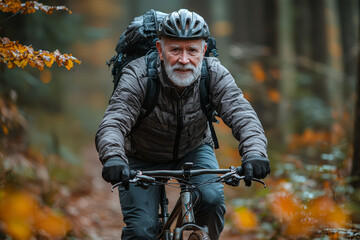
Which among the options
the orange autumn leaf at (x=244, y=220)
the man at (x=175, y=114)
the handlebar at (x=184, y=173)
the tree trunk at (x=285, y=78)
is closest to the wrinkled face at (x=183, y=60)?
the man at (x=175, y=114)

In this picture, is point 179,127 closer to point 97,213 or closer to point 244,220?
point 244,220

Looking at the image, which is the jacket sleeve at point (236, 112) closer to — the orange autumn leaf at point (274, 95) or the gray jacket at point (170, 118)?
the gray jacket at point (170, 118)

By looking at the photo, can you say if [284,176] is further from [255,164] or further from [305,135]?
[255,164]

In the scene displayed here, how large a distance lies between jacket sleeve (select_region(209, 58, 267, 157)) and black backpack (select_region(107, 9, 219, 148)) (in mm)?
86

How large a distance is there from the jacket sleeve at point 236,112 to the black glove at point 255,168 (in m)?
0.20

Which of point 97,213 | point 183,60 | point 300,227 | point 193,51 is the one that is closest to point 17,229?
point 183,60

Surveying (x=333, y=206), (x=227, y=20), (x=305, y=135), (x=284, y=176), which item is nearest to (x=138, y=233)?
(x=333, y=206)

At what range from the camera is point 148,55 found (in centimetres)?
450

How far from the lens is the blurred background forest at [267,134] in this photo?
19.1ft

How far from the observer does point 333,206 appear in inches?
223

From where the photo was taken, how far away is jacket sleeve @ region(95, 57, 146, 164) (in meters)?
3.79

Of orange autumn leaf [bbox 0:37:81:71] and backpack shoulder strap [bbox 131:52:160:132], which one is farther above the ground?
orange autumn leaf [bbox 0:37:81:71]

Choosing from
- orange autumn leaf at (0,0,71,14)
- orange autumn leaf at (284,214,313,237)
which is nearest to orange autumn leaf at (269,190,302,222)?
orange autumn leaf at (284,214,313,237)

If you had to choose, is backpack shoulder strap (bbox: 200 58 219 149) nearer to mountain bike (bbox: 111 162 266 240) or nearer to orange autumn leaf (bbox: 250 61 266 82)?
mountain bike (bbox: 111 162 266 240)
